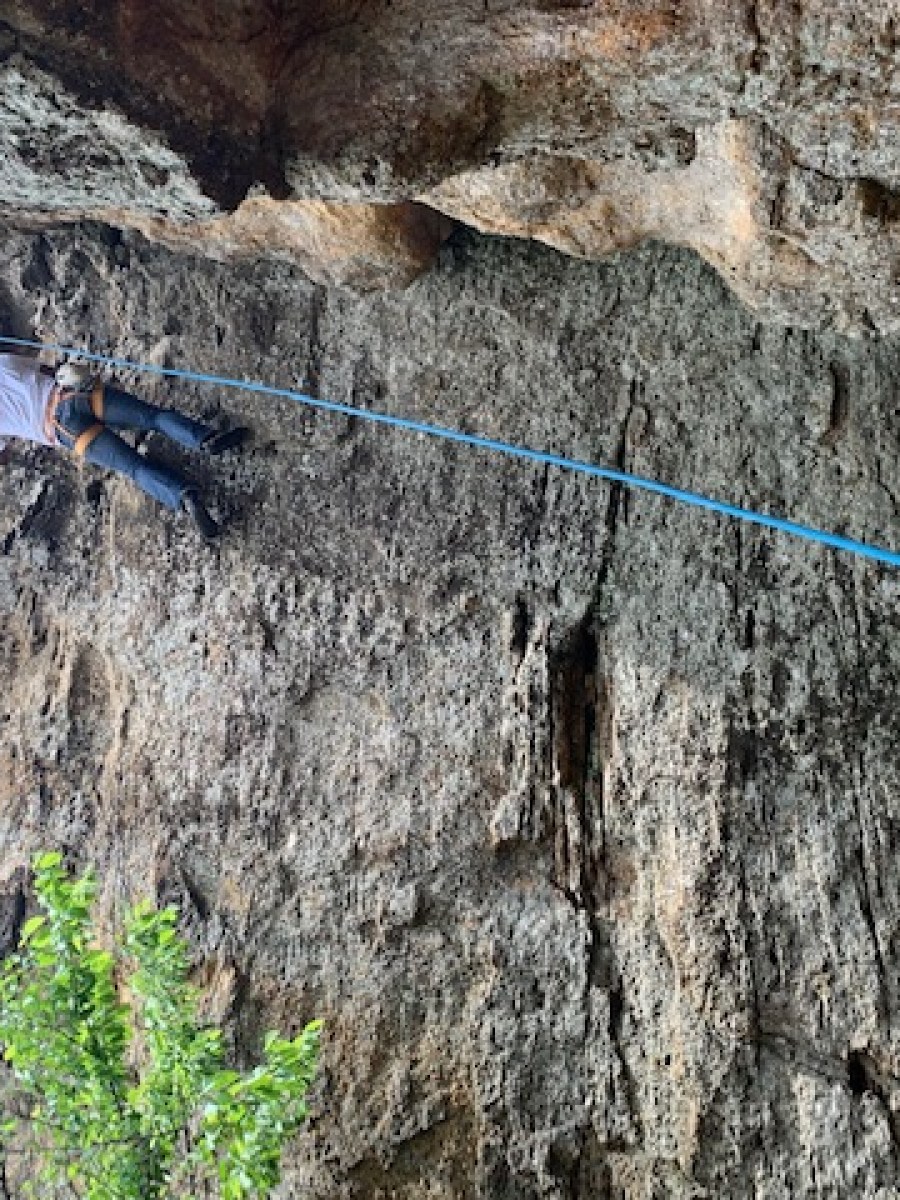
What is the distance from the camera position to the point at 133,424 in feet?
15.1

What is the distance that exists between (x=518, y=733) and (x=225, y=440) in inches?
66.8

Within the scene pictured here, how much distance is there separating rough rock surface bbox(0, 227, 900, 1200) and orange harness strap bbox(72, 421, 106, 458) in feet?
1.15

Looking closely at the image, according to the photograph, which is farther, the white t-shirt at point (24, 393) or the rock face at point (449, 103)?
the white t-shirt at point (24, 393)

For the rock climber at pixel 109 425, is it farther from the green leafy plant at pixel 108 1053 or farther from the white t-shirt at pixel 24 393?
the green leafy plant at pixel 108 1053

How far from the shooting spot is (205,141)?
9.13 feet

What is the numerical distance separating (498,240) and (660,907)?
2.50 meters

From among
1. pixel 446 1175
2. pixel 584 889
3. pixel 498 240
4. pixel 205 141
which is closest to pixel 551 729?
pixel 584 889

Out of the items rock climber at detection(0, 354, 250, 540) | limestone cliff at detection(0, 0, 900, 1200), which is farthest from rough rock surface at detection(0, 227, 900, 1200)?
rock climber at detection(0, 354, 250, 540)

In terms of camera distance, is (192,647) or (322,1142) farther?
(192,647)

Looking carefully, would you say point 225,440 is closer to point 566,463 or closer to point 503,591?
point 503,591

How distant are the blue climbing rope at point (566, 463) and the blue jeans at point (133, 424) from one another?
17cm

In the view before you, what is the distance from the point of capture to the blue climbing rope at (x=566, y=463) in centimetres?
272

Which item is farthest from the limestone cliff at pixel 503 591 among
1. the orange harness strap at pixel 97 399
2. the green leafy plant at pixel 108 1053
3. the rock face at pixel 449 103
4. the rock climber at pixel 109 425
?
the green leafy plant at pixel 108 1053

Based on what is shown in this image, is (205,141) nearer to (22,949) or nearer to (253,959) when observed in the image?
(253,959)
